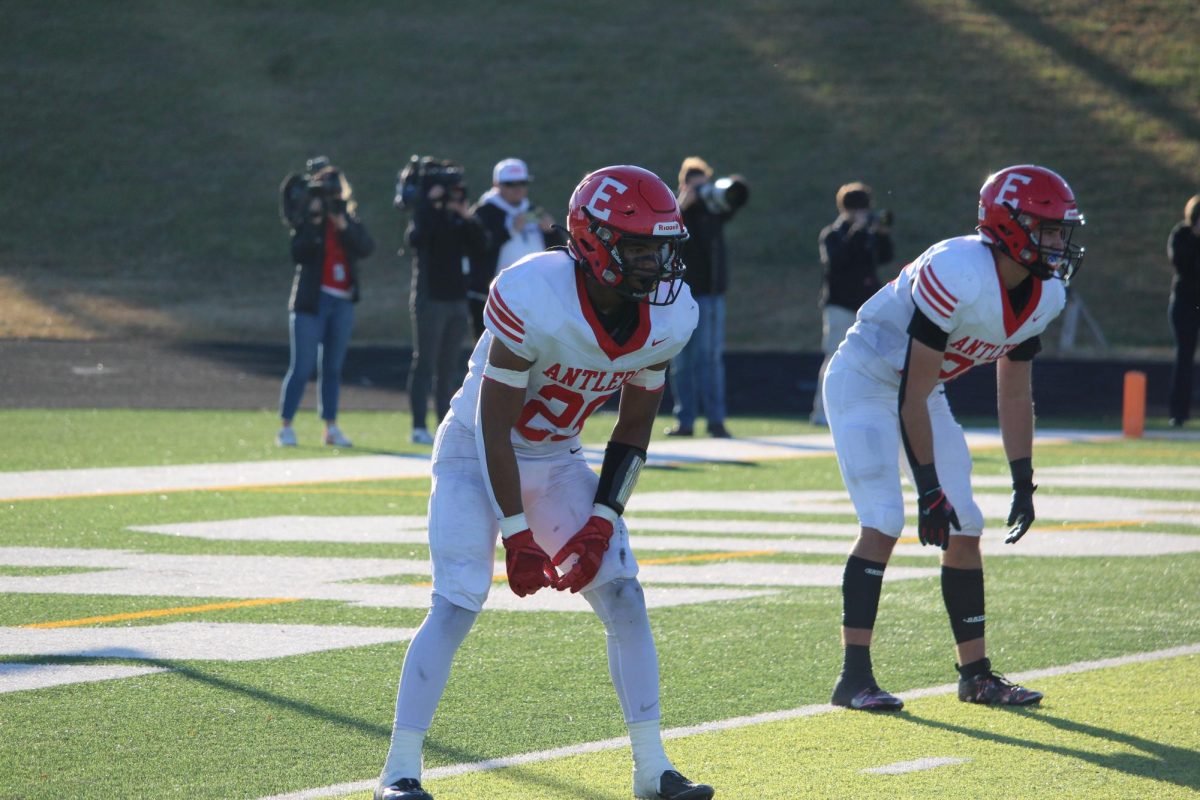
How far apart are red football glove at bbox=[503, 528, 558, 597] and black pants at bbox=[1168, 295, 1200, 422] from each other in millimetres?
13135

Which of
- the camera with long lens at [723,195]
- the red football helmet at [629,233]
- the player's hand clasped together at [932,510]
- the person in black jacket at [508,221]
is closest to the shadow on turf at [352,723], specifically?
the red football helmet at [629,233]

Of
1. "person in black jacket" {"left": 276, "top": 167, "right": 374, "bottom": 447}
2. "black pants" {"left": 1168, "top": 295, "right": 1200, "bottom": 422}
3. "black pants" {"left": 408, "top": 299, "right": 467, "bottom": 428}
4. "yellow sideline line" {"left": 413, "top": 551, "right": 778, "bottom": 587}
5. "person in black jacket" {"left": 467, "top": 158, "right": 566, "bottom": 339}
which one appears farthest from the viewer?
"black pants" {"left": 1168, "top": 295, "right": 1200, "bottom": 422}

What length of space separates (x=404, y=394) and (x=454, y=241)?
618 cm

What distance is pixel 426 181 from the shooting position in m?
14.2

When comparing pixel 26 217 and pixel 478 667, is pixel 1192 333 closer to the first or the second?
pixel 478 667

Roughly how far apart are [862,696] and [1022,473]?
1069mm

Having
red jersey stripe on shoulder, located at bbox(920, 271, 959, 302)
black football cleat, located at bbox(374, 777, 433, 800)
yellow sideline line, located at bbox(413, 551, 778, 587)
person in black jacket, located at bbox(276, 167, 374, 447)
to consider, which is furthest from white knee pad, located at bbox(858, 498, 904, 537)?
person in black jacket, located at bbox(276, 167, 374, 447)

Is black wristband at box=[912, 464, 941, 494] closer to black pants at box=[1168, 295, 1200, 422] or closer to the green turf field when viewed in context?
the green turf field

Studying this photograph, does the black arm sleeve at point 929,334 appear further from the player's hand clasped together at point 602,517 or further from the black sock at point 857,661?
the player's hand clasped together at point 602,517

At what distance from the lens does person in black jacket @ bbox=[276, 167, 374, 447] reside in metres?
13.9

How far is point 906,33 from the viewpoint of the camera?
4222 centimetres

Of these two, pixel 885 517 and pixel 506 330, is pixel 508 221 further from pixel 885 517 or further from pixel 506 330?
pixel 506 330

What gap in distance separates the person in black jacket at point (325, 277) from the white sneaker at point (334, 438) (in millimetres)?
329

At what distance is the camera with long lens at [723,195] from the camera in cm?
1498
